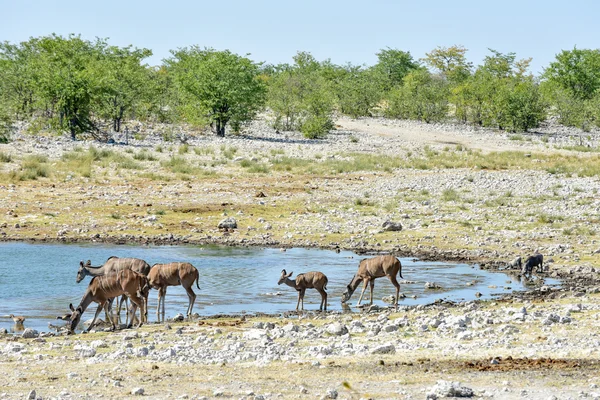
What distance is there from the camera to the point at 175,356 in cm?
1253

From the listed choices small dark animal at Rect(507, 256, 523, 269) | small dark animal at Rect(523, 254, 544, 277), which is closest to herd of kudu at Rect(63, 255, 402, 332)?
small dark animal at Rect(523, 254, 544, 277)

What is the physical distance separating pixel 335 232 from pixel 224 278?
23.1ft

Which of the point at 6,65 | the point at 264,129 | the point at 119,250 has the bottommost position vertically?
the point at 119,250

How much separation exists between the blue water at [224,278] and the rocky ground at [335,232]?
134 centimetres

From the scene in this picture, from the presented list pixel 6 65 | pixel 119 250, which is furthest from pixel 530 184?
pixel 6 65

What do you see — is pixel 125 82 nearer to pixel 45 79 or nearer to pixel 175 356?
pixel 45 79

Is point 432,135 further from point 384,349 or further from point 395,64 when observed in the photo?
point 384,349

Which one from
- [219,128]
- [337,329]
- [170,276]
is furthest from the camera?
[219,128]

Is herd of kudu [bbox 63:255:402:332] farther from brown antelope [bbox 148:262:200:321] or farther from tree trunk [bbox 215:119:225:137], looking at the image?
tree trunk [bbox 215:119:225:137]

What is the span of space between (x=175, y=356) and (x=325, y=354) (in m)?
2.13

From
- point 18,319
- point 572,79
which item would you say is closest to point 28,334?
point 18,319

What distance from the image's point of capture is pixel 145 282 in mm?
16609

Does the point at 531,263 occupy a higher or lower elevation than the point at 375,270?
lower

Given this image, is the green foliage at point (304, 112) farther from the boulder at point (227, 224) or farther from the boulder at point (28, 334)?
the boulder at point (28, 334)
